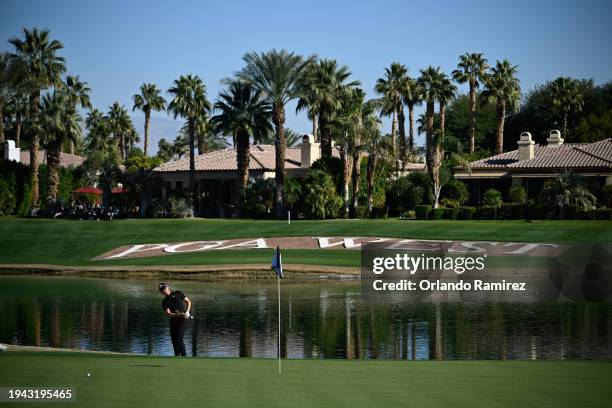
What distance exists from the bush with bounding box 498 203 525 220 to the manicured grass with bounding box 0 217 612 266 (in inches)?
225

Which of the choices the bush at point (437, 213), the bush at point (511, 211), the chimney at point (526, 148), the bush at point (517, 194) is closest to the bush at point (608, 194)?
the bush at point (517, 194)

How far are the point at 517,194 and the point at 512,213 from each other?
2823mm

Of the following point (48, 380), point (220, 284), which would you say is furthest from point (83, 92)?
point (48, 380)

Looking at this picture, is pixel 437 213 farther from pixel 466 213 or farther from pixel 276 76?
pixel 276 76

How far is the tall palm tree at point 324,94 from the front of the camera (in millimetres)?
74875

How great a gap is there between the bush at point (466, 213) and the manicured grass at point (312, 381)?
47374 mm

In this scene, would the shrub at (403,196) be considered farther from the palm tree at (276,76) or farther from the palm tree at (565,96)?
the palm tree at (565,96)

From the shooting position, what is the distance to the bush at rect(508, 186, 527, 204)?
2648 inches

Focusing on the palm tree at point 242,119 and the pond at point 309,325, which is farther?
the palm tree at point 242,119

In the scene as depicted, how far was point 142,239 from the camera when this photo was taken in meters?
55.9

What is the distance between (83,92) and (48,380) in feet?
349

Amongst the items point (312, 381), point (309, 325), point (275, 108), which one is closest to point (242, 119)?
point (275, 108)

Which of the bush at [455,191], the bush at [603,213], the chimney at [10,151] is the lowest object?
the bush at [603,213]

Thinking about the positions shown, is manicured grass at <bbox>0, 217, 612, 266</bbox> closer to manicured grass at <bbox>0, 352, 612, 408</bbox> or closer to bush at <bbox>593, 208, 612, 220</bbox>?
bush at <bbox>593, 208, 612, 220</bbox>
